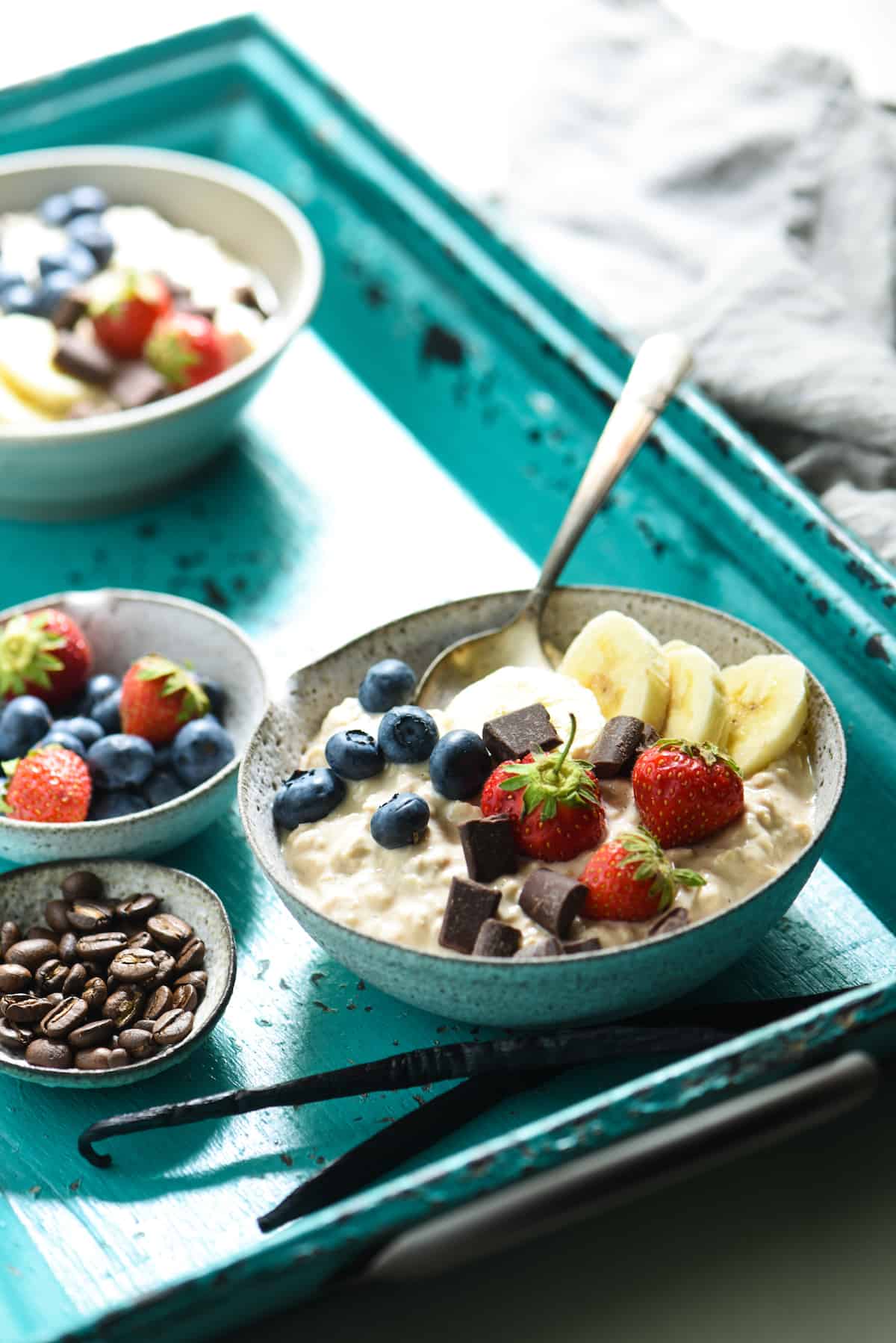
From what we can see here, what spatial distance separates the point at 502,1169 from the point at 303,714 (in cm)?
62

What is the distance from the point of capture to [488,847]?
4.70 ft

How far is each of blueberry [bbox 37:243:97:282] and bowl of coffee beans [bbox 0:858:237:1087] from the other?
1087 mm

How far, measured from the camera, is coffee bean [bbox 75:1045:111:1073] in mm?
1463

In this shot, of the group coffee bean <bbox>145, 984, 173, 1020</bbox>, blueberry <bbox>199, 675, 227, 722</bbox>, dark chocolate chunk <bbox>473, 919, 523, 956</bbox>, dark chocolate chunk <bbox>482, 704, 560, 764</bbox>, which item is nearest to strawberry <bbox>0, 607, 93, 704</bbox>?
blueberry <bbox>199, 675, 227, 722</bbox>

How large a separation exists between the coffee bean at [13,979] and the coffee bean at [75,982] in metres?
0.04

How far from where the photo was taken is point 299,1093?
1.45 meters

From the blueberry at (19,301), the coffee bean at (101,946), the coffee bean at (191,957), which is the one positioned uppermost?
the coffee bean at (191,957)

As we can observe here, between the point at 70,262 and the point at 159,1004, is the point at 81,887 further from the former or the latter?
the point at 70,262

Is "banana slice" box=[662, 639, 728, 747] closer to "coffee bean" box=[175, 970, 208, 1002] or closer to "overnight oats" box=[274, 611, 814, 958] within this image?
"overnight oats" box=[274, 611, 814, 958]

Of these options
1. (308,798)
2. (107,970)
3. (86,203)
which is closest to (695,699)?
(308,798)

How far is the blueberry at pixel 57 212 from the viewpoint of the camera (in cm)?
251

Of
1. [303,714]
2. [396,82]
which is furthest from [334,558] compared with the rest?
[396,82]

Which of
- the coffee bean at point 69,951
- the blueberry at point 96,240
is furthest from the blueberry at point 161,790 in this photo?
the blueberry at point 96,240

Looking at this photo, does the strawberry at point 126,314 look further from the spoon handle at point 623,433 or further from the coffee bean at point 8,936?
the coffee bean at point 8,936
